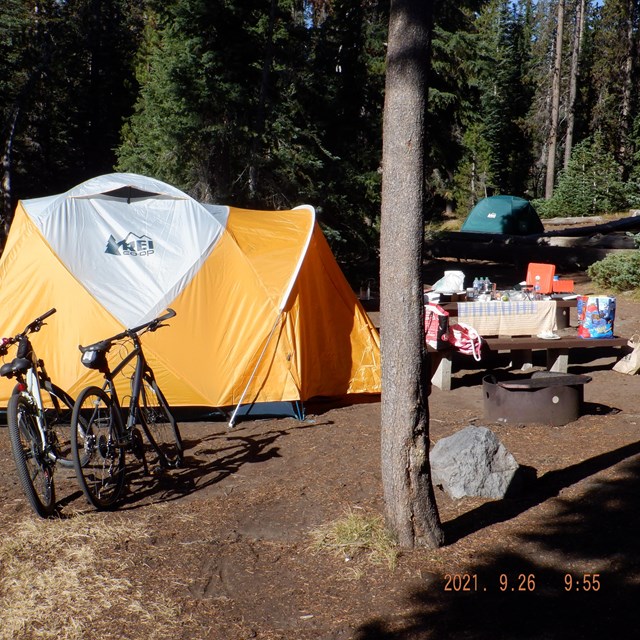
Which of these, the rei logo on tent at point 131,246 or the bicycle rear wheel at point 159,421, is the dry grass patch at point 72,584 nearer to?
the bicycle rear wheel at point 159,421

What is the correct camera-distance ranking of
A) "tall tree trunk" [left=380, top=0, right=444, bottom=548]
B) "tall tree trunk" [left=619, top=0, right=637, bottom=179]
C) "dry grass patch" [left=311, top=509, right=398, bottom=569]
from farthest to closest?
"tall tree trunk" [left=619, top=0, right=637, bottom=179] → "dry grass patch" [left=311, top=509, right=398, bottom=569] → "tall tree trunk" [left=380, top=0, right=444, bottom=548]

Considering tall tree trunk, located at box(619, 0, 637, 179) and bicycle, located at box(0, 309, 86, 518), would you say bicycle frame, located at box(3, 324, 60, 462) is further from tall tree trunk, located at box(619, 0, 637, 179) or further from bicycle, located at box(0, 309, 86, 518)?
tall tree trunk, located at box(619, 0, 637, 179)

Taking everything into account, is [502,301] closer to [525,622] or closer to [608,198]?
[525,622]

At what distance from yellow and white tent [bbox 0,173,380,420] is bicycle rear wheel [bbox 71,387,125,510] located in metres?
2.04

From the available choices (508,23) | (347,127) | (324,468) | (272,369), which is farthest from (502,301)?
(508,23)

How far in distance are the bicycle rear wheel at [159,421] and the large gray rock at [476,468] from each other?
1967 mm

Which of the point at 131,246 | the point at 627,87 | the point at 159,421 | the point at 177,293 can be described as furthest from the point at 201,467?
the point at 627,87

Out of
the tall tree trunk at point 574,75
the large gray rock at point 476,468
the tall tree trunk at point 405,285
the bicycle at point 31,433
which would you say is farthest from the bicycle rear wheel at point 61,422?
the tall tree trunk at point 574,75

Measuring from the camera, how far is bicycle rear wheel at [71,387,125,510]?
501cm

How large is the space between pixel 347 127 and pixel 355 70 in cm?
120

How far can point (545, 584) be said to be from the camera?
4051mm

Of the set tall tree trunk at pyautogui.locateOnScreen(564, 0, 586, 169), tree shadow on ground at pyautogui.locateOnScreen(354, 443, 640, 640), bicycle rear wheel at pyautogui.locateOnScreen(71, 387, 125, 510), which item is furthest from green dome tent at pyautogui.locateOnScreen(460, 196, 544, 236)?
bicycle rear wheel at pyautogui.locateOnScreen(71, 387, 125, 510)

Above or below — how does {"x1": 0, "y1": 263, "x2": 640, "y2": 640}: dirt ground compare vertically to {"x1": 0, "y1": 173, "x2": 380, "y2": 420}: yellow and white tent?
below

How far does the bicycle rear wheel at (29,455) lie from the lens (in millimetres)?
4789
